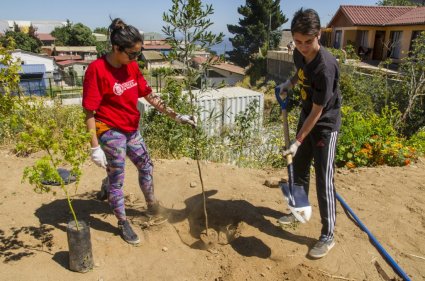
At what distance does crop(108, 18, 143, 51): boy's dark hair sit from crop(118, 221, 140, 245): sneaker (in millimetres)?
1472

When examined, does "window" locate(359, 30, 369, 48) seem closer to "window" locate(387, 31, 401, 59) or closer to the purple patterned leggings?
"window" locate(387, 31, 401, 59)

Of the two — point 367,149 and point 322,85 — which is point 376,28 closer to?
point 367,149

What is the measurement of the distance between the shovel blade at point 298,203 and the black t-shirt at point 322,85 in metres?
0.60

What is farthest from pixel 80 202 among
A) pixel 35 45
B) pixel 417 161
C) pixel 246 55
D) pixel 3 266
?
pixel 35 45

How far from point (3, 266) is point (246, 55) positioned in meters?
34.4

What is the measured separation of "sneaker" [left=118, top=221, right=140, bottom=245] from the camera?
2.90 meters

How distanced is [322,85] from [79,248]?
209cm

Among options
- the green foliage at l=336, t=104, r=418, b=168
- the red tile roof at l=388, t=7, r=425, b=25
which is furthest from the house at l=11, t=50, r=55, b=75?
the green foliage at l=336, t=104, r=418, b=168

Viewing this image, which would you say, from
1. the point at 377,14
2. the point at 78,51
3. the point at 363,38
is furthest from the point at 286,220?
the point at 78,51

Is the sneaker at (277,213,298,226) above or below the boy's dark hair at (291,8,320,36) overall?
below

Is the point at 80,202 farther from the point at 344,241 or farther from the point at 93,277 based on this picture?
the point at 344,241

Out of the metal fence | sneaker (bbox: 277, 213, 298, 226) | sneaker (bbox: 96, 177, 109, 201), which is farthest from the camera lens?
the metal fence

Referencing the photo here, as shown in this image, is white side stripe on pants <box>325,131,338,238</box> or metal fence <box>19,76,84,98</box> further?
metal fence <box>19,76,84,98</box>

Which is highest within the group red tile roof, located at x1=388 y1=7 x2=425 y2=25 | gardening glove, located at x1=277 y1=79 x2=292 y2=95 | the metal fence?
red tile roof, located at x1=388 y1=7 x2=425 y2=25
